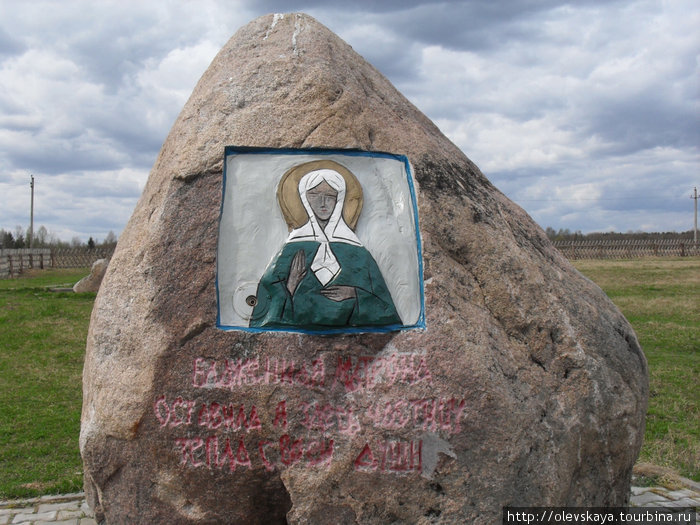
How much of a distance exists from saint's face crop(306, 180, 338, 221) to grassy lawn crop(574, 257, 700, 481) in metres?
3.70

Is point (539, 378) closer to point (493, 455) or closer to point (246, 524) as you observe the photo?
point (493, 455)

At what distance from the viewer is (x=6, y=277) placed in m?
22.1

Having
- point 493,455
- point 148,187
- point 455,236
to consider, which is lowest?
point 493,455

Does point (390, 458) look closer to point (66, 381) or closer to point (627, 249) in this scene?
point (66, 381)

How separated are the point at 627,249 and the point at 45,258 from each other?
2518cm

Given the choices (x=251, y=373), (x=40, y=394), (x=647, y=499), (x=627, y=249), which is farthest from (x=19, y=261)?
(x=627, y=249)

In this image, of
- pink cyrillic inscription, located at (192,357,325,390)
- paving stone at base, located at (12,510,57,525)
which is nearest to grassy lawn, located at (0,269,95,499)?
paving stone at base, located at (12,510,57,525)

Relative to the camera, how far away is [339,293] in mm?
3637

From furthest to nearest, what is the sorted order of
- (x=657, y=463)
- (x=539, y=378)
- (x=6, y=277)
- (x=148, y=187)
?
(x=6, y=277) → (x=657, y=463) → (x=148, y=187) → (x=539, y=378)

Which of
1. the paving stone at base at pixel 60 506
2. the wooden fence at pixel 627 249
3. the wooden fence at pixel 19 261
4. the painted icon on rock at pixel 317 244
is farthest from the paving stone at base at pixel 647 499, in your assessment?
the wooden fence at pixel 627 249

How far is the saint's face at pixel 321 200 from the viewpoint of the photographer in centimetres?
373

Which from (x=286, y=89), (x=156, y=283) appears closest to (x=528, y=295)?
(x=286, y=89)

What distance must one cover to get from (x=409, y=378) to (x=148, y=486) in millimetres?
1527

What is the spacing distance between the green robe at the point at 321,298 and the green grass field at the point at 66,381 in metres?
2.61
